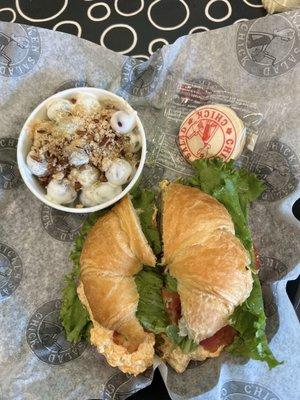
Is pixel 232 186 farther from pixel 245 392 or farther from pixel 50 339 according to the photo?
pixel 50 339

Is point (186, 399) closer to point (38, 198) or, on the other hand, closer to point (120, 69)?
point (38, 198)

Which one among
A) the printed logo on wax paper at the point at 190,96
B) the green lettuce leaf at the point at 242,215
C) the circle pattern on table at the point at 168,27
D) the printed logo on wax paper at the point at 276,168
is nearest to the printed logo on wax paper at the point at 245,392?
the green lettuce leaf at the point at 242,215

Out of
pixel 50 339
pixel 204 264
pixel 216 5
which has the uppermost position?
pixel 216 5

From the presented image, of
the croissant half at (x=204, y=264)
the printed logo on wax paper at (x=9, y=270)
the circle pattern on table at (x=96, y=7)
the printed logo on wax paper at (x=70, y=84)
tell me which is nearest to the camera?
the croissant half at (x=204, y=264)

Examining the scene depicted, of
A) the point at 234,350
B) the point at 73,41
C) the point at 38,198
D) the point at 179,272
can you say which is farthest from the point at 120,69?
the point at 234,350

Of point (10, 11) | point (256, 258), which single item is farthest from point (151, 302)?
point (10, 11)

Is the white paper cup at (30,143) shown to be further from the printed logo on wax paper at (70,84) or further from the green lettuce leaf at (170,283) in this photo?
the green lettuce leaf at (170,283)
